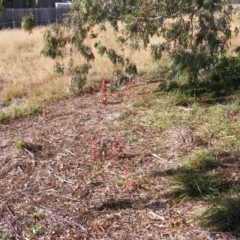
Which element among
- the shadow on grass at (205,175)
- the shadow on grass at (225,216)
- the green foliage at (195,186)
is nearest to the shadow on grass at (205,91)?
the shadow on grass at (205,175)

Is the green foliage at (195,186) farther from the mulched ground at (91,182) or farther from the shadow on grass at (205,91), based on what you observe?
the shadow on grass at (205,91)

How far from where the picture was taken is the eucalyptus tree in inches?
264

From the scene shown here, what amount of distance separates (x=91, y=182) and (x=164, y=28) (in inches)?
145

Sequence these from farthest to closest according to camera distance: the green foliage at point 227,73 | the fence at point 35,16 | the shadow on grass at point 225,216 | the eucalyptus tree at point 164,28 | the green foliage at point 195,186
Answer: the fence at point 35,16 < the green foliage at point 227,73 < the eucalyptus tree at point 164,28 < the green foliage at point 195,186 < the shadow on grass at point 225,216

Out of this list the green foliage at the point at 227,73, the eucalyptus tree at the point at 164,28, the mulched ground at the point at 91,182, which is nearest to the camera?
the mulched ground at the point at 91,182

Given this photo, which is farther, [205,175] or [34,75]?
[34,75]

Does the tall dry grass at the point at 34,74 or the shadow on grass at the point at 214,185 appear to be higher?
the shadow on grass at the point at 214,185

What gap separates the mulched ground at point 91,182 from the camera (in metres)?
3.77

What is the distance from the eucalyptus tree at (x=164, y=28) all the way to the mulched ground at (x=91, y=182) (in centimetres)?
116

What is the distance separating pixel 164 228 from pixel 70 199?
0.97m

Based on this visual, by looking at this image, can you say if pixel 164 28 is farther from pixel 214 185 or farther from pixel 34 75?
pixel 34 75

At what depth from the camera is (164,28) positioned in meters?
7.45

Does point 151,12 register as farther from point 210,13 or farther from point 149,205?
point 149,205

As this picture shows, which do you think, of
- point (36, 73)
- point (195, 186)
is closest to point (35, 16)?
point (36, 73)
